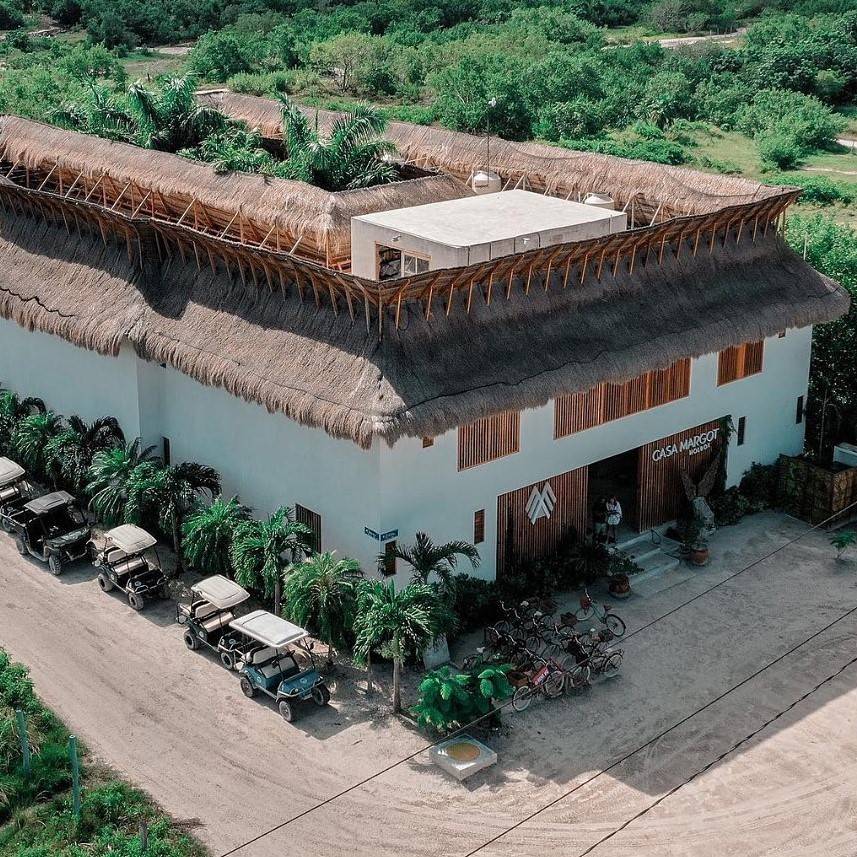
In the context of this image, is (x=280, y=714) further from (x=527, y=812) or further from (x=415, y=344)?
(x=415, y=344)

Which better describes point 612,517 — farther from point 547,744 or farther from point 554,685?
point 547,744

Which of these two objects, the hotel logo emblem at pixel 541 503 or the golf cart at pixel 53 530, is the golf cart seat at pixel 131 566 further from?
the hotel logo emblem at pixel 541 503

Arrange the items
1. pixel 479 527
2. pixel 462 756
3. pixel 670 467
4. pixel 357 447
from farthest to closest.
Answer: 1. pixel 670 467
2. pixel 479 527
3. pixel 357 447
4. pixel 462 756

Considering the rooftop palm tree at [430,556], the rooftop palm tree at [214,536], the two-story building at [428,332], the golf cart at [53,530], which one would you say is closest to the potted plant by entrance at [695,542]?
the two-story building at [428,332]

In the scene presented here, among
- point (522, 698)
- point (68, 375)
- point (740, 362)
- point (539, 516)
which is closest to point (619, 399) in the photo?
point (539, 516)

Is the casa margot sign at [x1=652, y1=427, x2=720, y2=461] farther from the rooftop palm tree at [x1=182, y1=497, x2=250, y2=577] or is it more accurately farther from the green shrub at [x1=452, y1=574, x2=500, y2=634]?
the rooftop palm tree at [x1=182, y1=497, x2=250, y2=577]
